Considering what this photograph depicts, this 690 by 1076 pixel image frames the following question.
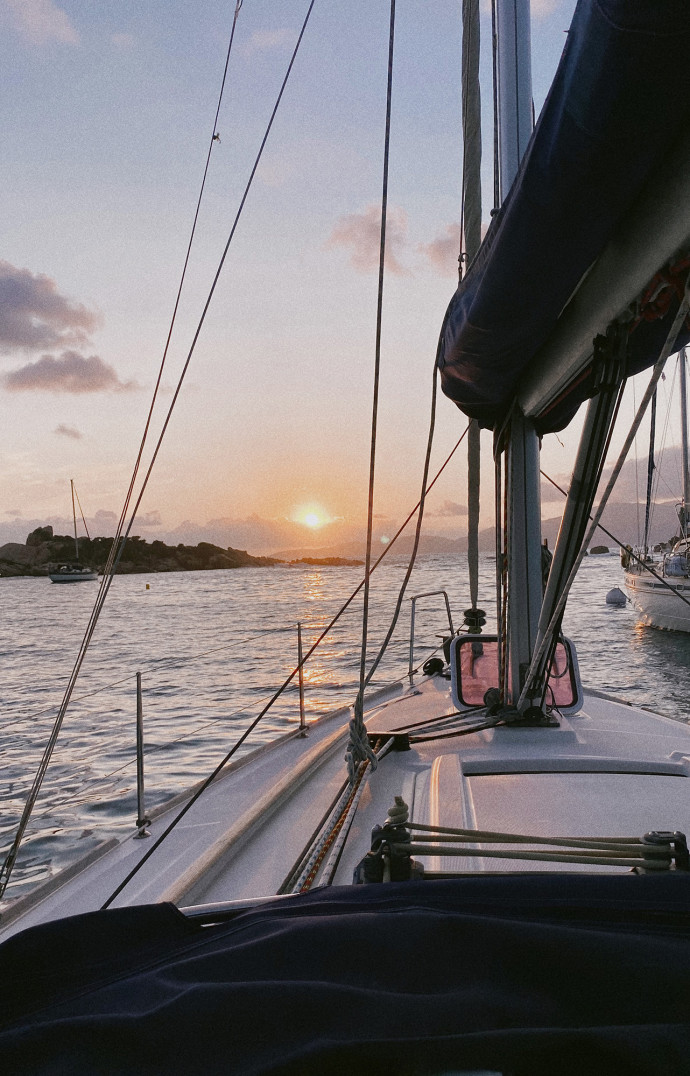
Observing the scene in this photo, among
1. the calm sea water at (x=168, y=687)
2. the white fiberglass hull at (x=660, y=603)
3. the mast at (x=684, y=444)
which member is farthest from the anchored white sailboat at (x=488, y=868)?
the mast at (x=684, y=444)

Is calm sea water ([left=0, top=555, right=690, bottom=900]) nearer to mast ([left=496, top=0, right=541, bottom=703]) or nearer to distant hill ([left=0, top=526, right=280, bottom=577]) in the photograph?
mast ([left=496, top=0, right=541, bottom=703])

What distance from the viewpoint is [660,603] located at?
1853 cm

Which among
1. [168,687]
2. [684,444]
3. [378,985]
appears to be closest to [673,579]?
[684,444]

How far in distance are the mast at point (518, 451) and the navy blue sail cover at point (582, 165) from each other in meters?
1.26

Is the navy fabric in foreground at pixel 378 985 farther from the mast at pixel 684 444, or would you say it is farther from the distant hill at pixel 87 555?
the distant hill at pixel 87 555

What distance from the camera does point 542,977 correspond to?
3.04ft

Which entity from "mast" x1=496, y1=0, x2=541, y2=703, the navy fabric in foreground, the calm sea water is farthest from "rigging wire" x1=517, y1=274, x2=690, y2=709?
the calm sea water

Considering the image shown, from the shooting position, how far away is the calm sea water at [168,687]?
482 cm

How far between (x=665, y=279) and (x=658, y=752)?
7.48 ft

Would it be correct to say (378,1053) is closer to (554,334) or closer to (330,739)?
(554,334)

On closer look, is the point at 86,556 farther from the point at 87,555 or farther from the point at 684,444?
the point at 684,444

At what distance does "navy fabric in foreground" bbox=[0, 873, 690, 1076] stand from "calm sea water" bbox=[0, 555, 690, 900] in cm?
111

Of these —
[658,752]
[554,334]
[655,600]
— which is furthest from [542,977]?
[655,600]

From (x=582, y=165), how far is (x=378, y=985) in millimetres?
1536
